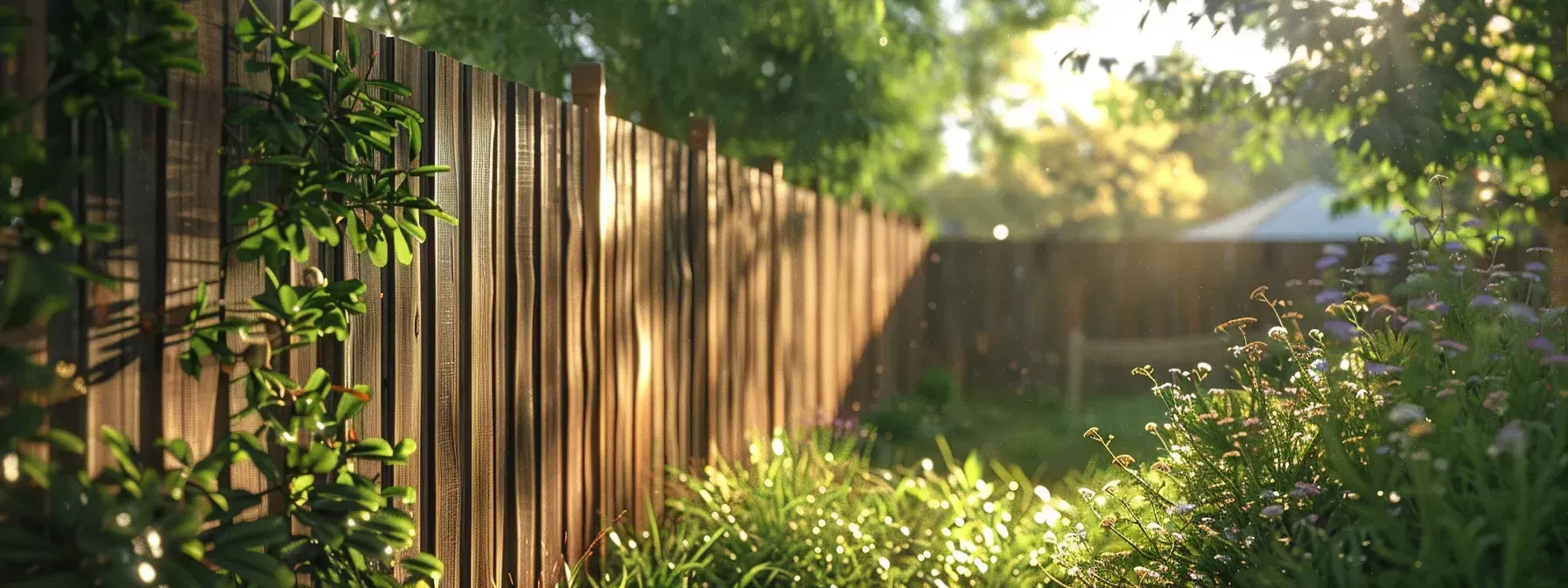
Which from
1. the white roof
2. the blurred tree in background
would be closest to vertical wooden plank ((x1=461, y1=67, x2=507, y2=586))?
the blurred tree in background

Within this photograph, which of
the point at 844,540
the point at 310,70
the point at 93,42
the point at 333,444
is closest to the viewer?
the point at 93,42

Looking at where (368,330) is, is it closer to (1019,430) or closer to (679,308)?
(679,308)

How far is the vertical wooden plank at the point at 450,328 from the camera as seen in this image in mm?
2791

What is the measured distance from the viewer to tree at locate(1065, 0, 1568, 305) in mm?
6086

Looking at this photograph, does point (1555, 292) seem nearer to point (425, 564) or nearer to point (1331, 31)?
point (1331, 31)

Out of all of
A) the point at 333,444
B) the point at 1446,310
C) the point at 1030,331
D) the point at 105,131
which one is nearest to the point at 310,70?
the point at 105,131

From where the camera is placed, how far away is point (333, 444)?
7.18 feet

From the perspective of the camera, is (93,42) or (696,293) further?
(696,293)

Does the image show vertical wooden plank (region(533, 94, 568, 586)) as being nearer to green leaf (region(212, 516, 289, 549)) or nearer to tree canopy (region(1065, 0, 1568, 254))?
green leaf (region(212, 516, 289, 549))

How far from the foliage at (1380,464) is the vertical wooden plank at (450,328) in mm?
1601

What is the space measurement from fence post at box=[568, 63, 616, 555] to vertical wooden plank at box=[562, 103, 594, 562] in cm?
1

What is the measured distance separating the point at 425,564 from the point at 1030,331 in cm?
945

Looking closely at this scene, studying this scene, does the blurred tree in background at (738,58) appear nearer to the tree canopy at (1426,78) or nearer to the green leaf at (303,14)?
the tree canopy at (1426,78)

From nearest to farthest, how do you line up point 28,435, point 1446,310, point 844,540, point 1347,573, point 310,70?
point 28,435
point 310,70
point 1347,573
point 1446,310
point 844,540
